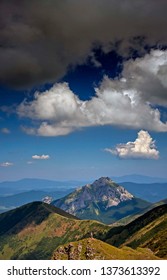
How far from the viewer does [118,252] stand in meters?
150
